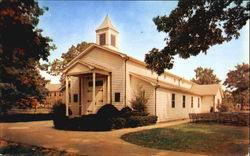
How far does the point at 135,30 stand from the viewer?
36.5ft

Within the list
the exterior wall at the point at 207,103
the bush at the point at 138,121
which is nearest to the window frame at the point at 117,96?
the bush at the point at 138,121

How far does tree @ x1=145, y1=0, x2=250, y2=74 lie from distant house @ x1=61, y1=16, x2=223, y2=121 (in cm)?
725

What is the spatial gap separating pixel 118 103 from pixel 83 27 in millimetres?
8381

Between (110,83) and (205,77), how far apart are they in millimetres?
55856

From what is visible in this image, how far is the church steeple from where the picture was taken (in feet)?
72.6

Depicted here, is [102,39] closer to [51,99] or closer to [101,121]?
[101,121]

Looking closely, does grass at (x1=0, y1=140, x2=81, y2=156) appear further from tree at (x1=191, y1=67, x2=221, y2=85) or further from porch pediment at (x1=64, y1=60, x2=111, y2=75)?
tree at (x1=191, y1=67, x2=221, y2=85)

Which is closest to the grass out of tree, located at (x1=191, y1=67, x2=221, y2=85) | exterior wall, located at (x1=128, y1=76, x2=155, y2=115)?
exterior wall, located at (x1=128, y1=76, x2=155, y2=115)

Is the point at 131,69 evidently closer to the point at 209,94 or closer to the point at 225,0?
the point at 225,0

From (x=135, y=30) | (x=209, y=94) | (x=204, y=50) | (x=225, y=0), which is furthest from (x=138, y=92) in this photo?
(x=209, y=94)

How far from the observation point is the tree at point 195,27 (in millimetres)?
7617

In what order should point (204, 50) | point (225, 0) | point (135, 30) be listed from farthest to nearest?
point (135, 30) → point (204, 50) → point (225, 0)

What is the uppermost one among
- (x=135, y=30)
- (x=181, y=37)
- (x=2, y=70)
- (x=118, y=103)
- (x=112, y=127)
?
(x=135, y=30)

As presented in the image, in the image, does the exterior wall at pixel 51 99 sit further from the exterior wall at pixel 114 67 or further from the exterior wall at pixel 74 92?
the exterior wall at pixel 114 67
